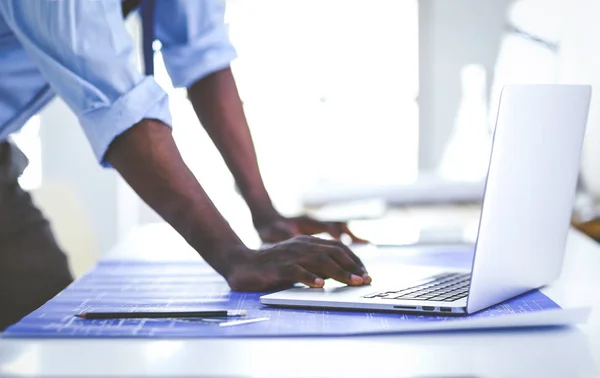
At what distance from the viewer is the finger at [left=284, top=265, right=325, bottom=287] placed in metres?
0.92

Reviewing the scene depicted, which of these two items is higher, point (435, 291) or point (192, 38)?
point (192, 38)

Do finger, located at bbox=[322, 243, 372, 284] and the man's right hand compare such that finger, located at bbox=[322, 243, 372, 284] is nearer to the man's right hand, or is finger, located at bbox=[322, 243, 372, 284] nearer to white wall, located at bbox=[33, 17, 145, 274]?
the man's right hand

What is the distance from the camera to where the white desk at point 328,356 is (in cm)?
64

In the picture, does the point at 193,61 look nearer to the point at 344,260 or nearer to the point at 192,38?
the point at 192,38

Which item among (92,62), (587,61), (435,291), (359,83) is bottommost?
(359,83)

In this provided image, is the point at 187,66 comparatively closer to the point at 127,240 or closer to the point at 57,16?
the point at 127,240

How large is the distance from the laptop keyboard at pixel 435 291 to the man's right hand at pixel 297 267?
0.06 metres

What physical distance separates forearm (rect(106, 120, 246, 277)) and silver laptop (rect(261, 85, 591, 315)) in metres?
0.11

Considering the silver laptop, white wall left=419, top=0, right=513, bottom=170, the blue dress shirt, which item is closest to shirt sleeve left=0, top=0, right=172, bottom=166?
the blue dress shirt

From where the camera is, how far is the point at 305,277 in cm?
92

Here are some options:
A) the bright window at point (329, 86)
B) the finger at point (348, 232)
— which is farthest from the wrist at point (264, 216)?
the bright window at point (329, 86)

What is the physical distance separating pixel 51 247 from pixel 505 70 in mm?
2863

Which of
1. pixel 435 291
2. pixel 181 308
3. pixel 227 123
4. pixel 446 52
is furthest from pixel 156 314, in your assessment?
pixel 446 52

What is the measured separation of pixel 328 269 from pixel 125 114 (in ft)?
0.99
